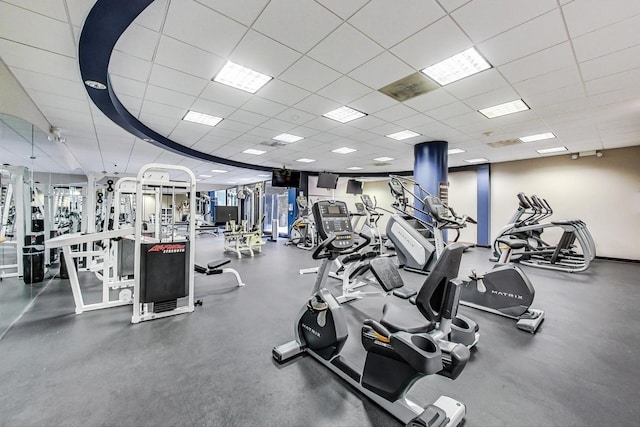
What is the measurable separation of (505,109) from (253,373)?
5.17 metres

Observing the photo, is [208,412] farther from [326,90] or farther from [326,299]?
[326,90]

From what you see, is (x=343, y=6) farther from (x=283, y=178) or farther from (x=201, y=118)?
(x=283, y=178)

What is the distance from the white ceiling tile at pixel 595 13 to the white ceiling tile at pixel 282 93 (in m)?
2.75

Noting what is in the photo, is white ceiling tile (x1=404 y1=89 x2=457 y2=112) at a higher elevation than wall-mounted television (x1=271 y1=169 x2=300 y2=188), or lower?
higher

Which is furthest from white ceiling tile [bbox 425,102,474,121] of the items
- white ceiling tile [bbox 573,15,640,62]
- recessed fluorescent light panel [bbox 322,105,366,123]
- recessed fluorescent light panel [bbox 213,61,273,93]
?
recessed fluorescent light panel [bbox 213,61,273,93]

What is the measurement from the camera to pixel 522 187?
8.16m

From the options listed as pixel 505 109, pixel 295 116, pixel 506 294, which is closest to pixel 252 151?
pixel 295 116

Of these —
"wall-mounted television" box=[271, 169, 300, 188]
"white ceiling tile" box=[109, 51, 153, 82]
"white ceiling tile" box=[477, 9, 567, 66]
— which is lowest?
"wall-mounted television" box=[271, 169, 300, 188]

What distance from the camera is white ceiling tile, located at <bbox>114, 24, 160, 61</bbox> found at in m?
2.40

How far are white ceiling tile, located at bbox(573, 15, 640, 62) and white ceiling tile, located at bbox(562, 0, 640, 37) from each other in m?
0.10

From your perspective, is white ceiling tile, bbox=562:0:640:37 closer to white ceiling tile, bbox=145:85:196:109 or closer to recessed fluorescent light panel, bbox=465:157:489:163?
white ceiling tile, bbox=145:85:196:109

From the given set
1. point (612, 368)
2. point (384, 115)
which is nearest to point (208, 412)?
point (612, 368)

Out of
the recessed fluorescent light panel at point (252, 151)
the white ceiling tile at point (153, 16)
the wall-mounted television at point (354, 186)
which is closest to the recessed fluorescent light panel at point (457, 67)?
the white ceiling tile at point (153, 16)

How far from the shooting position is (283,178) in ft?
32.2
